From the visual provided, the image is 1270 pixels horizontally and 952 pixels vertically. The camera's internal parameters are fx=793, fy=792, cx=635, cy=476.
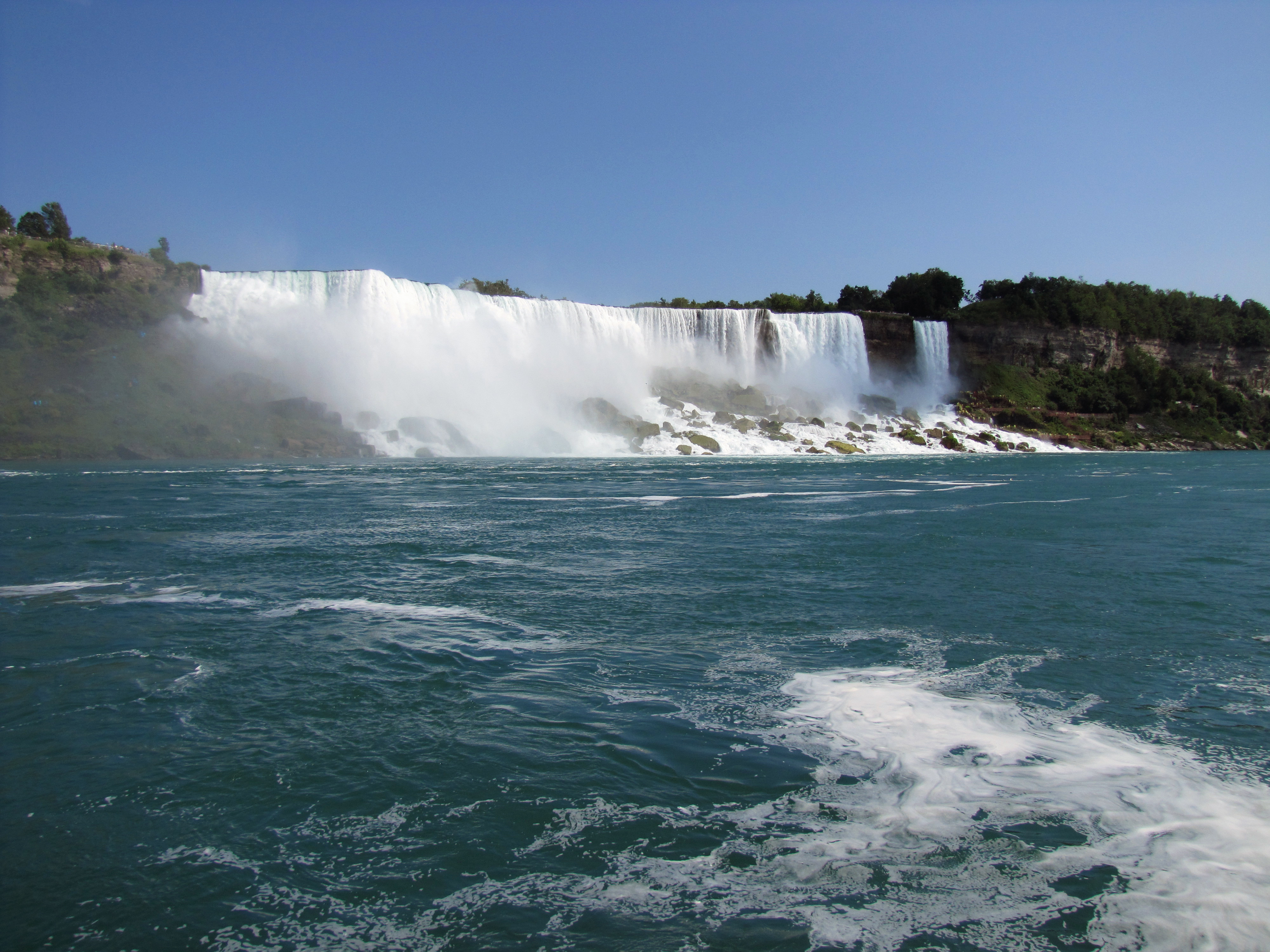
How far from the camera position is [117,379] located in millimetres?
42094

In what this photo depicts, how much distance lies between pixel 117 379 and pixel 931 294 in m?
71.7

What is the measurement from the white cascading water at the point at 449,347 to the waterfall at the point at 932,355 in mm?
20251

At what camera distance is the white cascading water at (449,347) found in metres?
48.0

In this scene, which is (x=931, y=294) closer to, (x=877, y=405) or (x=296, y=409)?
(x=877, y=405)

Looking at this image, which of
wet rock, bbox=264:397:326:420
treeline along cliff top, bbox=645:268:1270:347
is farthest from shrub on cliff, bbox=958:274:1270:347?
wet rock, bbox=264:397:326:420

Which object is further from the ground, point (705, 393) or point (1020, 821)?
point (705, 393)

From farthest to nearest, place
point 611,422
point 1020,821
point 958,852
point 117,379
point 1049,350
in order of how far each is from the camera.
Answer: point 1049,350, point 611,422, point 117,379, point 1020,821, point 958,852

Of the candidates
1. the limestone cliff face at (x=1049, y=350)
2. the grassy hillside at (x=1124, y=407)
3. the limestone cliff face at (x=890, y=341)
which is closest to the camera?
the grassy hillside at (x=1124, y=407)

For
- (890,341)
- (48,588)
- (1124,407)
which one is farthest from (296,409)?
(1124,407)

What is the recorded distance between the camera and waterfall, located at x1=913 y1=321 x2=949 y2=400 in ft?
238

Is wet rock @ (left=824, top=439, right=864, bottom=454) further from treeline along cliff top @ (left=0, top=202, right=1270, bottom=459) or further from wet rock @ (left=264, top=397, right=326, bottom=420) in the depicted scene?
wet rock @ (left=264, top=397, right=326, bottom=420)

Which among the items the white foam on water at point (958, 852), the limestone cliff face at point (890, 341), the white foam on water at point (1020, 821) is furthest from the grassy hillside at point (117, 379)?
the limestone cliff face at point (890, 341)

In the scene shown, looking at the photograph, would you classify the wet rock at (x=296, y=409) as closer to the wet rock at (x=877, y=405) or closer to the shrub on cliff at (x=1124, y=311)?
the wet rock at (x=877, y=405)

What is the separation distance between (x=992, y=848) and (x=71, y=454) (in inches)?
1675
